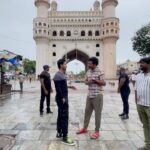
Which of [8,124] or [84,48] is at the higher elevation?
[84,48]

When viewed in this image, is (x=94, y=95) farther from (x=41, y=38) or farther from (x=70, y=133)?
(x=41, y=38)

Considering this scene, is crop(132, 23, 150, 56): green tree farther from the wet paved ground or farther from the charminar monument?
the wet paved ground

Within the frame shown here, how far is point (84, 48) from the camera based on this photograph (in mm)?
Result: 56094

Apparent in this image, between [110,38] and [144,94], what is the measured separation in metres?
49.8

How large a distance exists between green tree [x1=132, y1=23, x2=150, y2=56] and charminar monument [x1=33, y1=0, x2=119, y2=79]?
4485mm

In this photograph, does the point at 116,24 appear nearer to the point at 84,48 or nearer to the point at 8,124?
the point at 84,48

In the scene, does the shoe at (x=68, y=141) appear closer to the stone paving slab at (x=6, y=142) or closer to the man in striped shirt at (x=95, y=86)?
the man in striped shirt at (x=95, y=86)

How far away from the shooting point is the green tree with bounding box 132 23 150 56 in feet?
161

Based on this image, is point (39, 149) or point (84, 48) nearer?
point (39, 149)

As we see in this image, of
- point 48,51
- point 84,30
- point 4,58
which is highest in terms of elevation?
point 84,30

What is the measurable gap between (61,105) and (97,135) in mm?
1026

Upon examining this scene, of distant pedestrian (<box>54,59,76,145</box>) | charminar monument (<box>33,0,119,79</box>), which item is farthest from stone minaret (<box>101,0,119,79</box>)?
distant pedestrian (<box>54,59,76,145</box>)

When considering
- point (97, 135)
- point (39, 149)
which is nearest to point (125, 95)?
point (97, 135)

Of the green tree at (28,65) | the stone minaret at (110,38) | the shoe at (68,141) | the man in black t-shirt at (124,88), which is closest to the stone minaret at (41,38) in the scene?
the stone minaret at (110,38)
